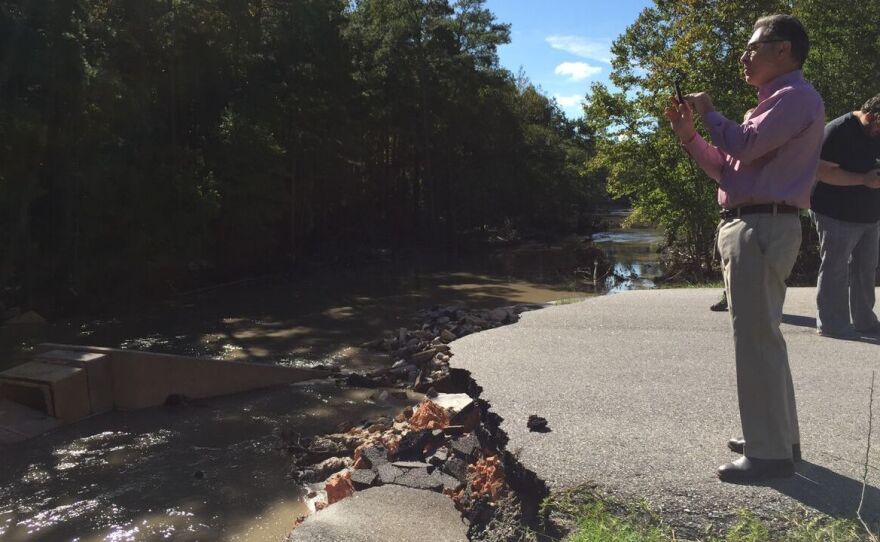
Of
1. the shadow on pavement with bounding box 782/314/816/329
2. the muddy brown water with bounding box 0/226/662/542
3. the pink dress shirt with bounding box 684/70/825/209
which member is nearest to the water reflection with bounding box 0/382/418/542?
the muddy brown water with bounding box 0/226/662/542

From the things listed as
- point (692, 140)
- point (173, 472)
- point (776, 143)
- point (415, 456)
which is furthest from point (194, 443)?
point (776, 143)

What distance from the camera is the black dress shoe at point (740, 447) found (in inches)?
144

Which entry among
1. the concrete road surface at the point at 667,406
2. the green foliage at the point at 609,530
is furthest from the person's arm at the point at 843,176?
the green foliage at the point at 609,530

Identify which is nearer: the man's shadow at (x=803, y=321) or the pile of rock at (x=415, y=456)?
the pile of rock at (x=415, y=456)

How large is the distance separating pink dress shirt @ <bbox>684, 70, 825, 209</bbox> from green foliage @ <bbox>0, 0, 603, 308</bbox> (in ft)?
44.1

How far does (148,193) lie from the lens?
1727 centimetres

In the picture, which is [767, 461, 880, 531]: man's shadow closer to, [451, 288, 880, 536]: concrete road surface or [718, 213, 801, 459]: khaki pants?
[451, 288, 880, 536]: concrete road surface

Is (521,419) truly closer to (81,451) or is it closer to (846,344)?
(846,344)

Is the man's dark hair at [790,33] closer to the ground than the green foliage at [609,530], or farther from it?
farther from it

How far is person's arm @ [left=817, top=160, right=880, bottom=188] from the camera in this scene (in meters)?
5.82

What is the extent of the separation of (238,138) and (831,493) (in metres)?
18.3

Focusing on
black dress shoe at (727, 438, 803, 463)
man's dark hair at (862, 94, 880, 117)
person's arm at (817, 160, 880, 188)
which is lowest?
black dress shoe at (727, 438, 803, 463)

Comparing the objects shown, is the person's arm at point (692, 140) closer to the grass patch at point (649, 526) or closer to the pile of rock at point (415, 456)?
the grass patch at point (649, 526)

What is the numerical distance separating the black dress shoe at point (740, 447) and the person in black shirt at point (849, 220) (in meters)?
2.88
